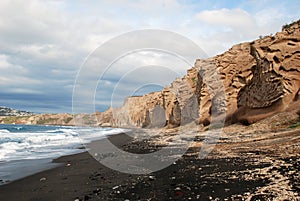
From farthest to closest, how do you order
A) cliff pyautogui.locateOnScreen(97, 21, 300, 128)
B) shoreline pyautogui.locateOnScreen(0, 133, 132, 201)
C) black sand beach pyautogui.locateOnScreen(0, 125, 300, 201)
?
cliff pyautogui.locateOnScreen(97, 21, 300, 128) → shoreline pyautogui.locateOnScreen(0, 133, 132, 201) → black sand beach pyautogui.locateOnScreen(0, 125, 300, 201)

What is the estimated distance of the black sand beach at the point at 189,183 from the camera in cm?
567

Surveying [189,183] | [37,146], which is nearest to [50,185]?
[189,183]

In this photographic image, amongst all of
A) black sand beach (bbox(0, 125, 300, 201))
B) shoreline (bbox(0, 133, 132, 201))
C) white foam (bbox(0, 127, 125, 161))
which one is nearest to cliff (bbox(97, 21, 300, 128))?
black sand beach (bbox(0, 125, 300, 201))

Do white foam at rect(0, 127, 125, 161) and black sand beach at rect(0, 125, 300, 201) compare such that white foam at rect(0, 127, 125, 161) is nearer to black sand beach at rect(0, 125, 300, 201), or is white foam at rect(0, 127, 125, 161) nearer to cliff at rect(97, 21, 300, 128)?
black sand beach at rect(0, 125, 300, 201)

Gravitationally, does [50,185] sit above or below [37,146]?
below

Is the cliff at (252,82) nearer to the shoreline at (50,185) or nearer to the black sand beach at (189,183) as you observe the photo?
the black sand beach at (189,183)

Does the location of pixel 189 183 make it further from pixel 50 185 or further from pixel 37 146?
pixel 37 146

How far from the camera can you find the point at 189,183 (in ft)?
23.6

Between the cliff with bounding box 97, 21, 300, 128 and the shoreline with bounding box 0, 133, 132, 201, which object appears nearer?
the shoreline with bounding box 0, 133, 132, 201

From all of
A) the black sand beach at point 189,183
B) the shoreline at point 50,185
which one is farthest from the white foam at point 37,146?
the black sand beach at point 189,183

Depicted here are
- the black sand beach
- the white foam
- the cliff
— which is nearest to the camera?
the black sand beach

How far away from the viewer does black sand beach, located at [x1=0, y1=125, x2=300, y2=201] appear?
567cm

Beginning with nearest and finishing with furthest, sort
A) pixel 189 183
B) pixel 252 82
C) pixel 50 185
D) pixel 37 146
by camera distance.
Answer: pixel 189 183, pixel 50 185, pixel 252 82, pixel 37 146

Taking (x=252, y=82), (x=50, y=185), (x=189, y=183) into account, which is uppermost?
(x=252, y=82)
